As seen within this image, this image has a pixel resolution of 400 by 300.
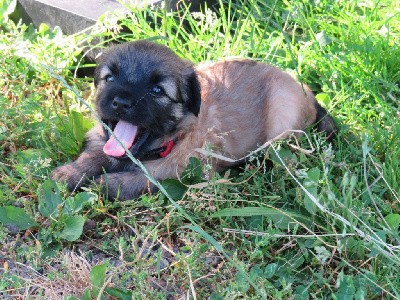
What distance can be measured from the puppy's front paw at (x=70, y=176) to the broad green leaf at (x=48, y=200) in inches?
8.0

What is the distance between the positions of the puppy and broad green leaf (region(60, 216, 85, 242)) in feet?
1.02

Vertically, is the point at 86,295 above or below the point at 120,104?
below

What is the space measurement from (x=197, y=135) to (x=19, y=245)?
1126 millimetres

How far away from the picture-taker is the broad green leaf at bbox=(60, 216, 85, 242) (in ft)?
9.56

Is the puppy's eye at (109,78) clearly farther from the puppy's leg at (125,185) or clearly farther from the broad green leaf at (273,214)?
the broad green leaf at (273,214)

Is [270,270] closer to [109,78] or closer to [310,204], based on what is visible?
[310,204]

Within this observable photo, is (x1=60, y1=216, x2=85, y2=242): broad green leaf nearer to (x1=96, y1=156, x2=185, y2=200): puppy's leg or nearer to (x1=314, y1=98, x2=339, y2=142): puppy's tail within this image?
(x1=96, y1=156, x2=185, y2=200): puppy's leg

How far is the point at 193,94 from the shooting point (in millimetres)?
3398

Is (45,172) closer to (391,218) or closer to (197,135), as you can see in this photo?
(197,135)

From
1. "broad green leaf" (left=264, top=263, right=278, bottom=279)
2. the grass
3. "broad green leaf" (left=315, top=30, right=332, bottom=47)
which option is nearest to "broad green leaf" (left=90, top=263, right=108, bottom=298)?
the grass

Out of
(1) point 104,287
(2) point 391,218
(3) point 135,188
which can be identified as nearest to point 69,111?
(3) point 135,188

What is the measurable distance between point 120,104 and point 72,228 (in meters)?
0.65

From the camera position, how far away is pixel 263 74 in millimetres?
3820

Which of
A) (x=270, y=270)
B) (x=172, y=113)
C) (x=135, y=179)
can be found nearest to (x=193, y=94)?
(x=172, y=113)
